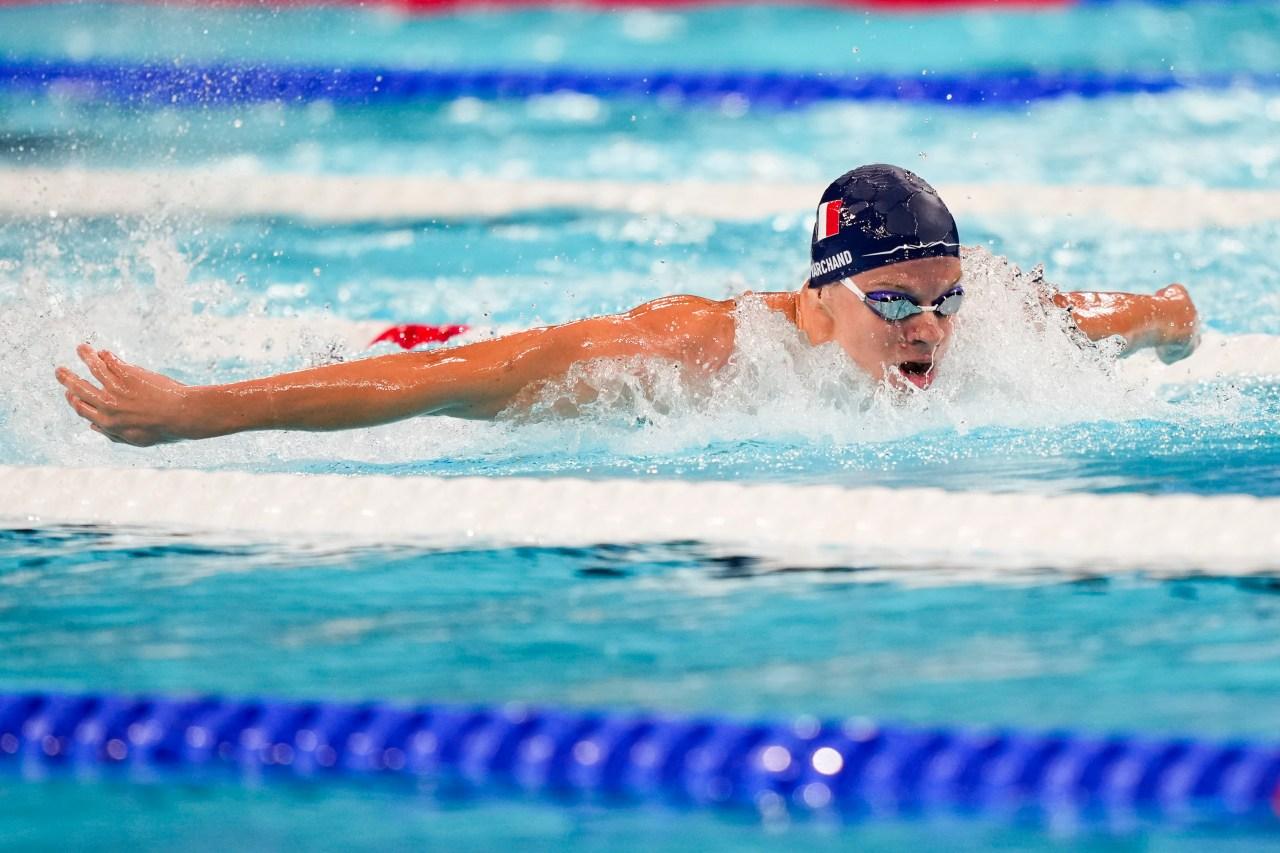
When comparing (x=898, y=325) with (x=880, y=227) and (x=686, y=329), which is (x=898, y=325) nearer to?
(x=880, y=227)

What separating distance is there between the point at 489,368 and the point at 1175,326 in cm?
156

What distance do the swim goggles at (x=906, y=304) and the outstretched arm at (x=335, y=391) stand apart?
516 mm

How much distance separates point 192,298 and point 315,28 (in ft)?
17.4

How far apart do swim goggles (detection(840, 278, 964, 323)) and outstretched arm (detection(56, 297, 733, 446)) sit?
0.52m

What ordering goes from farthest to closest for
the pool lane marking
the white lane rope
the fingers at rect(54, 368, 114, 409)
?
1. the white lane rope
2. the fingers at rect(54, 368, 114, 409)
3. the pool lane marking

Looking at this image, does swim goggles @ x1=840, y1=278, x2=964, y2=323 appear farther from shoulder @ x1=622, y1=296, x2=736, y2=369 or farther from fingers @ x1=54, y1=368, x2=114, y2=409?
fingers @ x1=54, y1=368, x2=114, y2=409

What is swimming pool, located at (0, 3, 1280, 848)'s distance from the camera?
7.42 feet

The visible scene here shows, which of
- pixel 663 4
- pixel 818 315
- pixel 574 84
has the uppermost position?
pixel 663 4

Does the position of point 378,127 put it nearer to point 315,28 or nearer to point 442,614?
point 315,28

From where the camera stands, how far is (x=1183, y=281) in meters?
5.36

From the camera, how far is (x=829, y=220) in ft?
11.9

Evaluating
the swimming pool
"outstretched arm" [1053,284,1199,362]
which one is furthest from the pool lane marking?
"outstretched arm" [1053,284,1199,362]

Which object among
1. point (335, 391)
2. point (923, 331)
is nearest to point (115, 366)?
point (335, 391)

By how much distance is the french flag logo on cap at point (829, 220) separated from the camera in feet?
11.8
